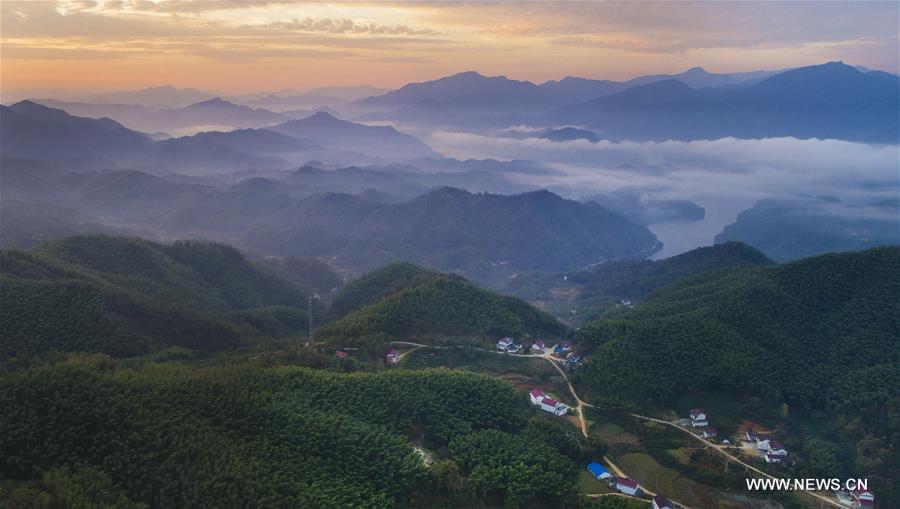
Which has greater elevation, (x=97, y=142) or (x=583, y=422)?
(x=583, y=422)

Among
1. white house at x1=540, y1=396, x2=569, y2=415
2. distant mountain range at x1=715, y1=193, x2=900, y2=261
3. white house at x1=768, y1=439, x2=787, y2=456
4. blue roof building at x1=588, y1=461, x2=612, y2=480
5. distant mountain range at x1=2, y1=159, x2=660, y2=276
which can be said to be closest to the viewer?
blue roof building at x1=588, y1=461, x2=612, y2=480

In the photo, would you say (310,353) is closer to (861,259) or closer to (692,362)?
(692,362)

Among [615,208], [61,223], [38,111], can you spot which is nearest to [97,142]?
[38,111]

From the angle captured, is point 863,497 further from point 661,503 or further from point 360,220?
point 360,220

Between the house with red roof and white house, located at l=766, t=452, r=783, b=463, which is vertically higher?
white house, located at l=766, t=452, r=783, b=463

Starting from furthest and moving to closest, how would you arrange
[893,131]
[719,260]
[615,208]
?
[893,131] < [615,208] < [719,260]

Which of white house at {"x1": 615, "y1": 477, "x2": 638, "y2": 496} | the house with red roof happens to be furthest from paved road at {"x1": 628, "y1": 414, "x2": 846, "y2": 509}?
the house with red roof

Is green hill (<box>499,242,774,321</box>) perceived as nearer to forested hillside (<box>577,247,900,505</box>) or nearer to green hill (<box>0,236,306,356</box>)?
forested hillside (<box>577,247,900,505</box>)
